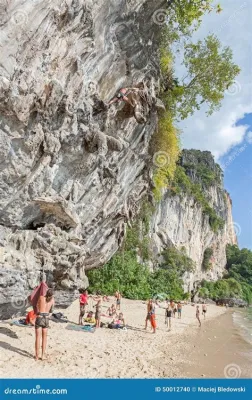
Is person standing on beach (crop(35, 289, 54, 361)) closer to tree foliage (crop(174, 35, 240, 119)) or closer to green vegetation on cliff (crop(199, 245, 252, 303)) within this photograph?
tree foliage (crop(174, 35, 240, 119))

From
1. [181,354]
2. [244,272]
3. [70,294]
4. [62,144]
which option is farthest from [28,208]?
[244,272]

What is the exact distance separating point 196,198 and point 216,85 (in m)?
48.7

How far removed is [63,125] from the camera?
37.6 ft

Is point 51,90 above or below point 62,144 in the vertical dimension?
above

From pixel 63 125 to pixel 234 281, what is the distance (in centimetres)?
6975

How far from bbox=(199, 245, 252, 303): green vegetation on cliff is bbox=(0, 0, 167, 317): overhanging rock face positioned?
49286mm

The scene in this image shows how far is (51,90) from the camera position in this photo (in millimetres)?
10180

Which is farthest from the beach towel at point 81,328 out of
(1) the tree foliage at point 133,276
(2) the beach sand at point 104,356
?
(1) the tree foliage at point 133,276

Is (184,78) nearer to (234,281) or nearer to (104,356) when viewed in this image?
(104,356)

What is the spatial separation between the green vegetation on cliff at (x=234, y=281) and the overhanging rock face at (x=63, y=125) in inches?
1940

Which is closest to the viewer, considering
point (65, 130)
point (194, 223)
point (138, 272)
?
point (65, 130)

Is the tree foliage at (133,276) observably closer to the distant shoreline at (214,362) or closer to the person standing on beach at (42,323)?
the distant shoreline at (214,362)

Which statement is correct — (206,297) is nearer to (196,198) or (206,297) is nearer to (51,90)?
(196,198)

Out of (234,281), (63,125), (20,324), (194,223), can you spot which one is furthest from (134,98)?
(234,281)
